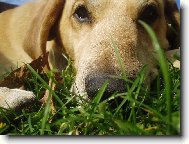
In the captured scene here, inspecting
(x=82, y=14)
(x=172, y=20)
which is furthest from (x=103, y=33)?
(x=172, y=20)

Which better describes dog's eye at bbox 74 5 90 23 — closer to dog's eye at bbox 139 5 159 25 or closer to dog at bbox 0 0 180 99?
dog at bbox 0 0 180 99

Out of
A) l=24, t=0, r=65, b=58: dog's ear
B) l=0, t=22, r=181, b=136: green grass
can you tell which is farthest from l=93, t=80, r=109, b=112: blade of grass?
l=24, t=0, r=65, b=58: dog's ear

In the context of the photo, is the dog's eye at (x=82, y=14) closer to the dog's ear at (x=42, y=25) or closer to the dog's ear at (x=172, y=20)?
the dog's ear at (x=42, y=25)

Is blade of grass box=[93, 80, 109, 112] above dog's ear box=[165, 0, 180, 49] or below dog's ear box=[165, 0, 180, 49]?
below

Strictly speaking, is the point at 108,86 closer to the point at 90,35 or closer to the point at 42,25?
the point at 90,35

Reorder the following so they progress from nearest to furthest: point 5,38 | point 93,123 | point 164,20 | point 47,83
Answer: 1. point 93,123
2. point 47,83
3. point 164,20
4. point 5,38

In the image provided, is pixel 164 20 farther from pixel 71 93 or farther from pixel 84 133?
pixel 84 133

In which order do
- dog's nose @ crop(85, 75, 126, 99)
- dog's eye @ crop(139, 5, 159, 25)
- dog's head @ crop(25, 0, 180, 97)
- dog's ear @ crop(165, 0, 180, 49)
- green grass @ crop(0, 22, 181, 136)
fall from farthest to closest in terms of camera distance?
dog's ear @ crop(165, 0, 180, 49) < dog's eye @ crop(139, 5, 159, 25) < dog's head @ crop(25, 0, 180, 97) < dog's nose @ crop(85, 75, 126, 99) < green grass @ crop(0, 22, 181, 136)

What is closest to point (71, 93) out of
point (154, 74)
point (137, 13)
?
point (154, 74)
